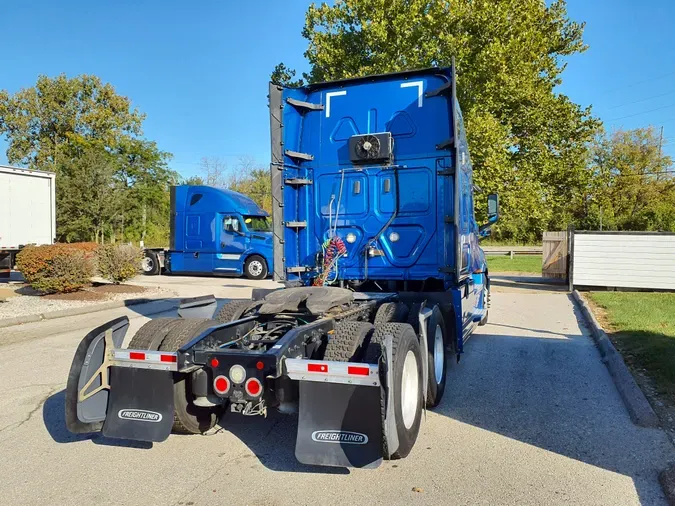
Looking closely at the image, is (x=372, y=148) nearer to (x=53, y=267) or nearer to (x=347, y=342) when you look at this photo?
(x=347, y=342)

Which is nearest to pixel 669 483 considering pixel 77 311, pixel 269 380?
pixel 269 380

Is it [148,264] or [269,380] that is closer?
[269,380]

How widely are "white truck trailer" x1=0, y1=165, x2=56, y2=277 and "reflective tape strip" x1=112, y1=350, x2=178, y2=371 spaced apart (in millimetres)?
14158

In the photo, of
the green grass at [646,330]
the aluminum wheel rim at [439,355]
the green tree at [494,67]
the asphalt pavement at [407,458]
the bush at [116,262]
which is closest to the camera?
the asphalt pavement at [407,458]

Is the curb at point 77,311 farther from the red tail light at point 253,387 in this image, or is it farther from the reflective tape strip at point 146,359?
the red tail light at point 253,387

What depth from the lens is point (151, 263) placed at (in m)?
21.9

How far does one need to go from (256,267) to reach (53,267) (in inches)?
321

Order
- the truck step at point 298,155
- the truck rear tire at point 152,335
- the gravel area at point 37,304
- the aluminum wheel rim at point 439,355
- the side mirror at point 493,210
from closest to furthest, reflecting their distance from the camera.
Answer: the truck rear tire at point 152,335 → the aluminum wheel rim at point 439,355 → the truck step at point 298,155 → the side mirror at point 493,210 → the gravel area at point 37,304

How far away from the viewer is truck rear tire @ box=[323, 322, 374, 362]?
157 inches

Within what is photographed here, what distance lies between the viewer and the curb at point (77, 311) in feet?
33.3

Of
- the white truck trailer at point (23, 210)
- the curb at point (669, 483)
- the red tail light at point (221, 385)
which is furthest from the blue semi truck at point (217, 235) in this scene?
the curb at point (669, 483)

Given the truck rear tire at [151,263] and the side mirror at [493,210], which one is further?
the truck rear tire at [151,263]

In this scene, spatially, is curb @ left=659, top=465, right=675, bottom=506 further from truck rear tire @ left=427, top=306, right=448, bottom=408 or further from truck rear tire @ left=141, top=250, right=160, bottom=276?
truck rear tire @ left=141, top=250, right=160, bottom=276

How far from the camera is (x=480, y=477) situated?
3.82 m
